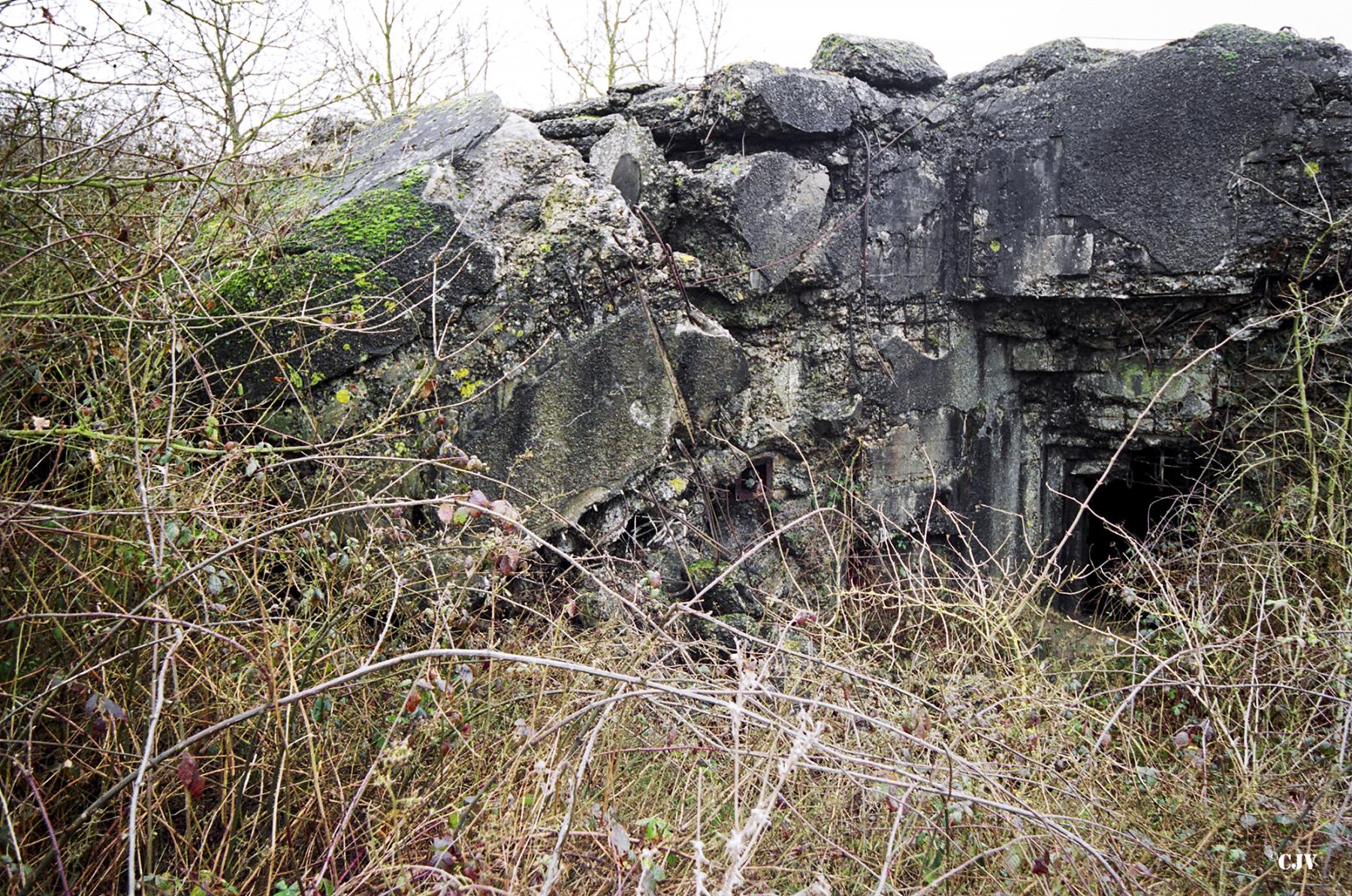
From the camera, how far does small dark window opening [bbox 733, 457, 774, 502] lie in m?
4.22

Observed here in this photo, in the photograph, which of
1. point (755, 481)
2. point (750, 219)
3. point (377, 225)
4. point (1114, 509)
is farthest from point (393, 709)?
point (1114, 509)

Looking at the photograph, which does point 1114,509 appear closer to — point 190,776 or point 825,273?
point 825,273

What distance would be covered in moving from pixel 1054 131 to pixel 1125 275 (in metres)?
0.74

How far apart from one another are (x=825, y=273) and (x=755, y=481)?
3.32ft

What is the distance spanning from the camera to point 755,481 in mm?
4250

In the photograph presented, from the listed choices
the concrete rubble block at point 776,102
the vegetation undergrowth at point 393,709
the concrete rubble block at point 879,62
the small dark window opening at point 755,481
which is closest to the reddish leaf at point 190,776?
the vegetation undergrowth at point 393,709

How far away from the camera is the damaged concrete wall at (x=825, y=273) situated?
319cm

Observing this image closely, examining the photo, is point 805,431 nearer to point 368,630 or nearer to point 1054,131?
point 1054,131

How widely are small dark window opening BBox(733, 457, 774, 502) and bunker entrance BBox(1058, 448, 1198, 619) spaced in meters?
1.58

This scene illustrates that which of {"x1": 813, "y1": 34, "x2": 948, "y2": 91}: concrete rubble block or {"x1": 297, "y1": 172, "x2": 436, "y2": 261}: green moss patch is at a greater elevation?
{"x1": 813, "y1": 34, "x2": 948, "y2": 91}: concrete rubble block

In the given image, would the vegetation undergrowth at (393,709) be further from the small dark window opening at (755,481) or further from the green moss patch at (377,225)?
the small dark window opening at (755,481)

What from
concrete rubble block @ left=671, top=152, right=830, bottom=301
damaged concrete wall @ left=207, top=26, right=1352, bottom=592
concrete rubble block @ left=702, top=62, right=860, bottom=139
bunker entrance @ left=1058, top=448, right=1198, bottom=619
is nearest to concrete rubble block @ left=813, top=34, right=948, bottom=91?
damaged concrete wall @ left=207, top=26, right=1352, bottom=592

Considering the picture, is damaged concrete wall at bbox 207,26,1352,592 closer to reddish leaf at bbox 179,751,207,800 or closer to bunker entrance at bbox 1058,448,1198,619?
bunker entrance at bbox 1058,448,1198,619

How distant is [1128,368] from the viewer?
15.0 ft
